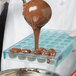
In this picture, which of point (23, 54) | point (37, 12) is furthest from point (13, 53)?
point (37, 12)

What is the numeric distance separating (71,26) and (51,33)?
167 mm

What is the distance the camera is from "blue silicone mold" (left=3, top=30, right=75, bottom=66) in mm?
849

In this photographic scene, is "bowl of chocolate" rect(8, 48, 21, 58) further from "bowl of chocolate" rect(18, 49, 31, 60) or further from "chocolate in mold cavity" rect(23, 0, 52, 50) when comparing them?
"chocolate in mold cavity" rect(23, 0, 52, 50)

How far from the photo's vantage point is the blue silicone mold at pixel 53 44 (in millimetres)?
849

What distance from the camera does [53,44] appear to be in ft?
3.22

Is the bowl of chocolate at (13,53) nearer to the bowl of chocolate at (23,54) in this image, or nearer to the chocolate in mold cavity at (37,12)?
the bowl of chocolate at (23,54)

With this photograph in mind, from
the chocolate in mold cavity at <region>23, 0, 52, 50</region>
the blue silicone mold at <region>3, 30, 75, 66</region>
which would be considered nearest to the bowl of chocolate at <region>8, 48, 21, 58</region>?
the blue silicone mold at <region>3, 30, 75, 66</region>

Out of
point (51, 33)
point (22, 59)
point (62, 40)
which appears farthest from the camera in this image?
point (51, 33)

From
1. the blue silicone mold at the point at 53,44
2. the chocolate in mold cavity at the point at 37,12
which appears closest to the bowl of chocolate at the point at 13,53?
the blue silicone mold at the point at 53,44

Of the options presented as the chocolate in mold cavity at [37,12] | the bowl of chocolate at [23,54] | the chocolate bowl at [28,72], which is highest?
the chocolate in mold cavity at [37,12]

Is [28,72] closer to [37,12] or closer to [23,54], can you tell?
[23,54]

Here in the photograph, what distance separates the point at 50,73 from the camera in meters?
0.87

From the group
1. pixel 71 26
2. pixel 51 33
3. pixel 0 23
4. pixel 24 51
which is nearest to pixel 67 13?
pixel 71 26

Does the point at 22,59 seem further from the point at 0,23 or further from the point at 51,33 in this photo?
the point at 0,23
